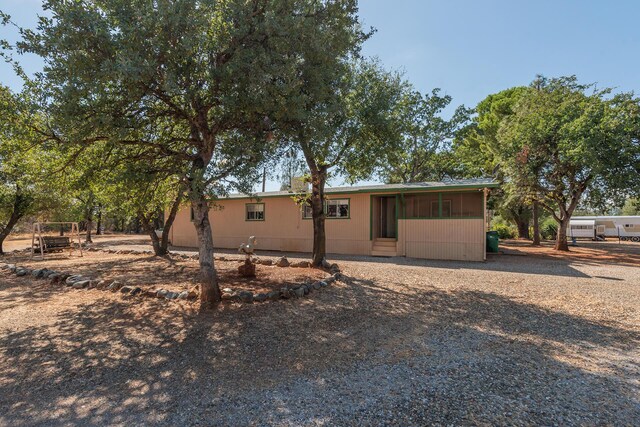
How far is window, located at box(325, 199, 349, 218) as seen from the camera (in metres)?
14.6

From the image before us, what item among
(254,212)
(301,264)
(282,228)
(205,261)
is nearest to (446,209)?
(301,264)

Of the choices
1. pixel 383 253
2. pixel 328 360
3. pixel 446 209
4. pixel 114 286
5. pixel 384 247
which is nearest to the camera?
pixel 328 360

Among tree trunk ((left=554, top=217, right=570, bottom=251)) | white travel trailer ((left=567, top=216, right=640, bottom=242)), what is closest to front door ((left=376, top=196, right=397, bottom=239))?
tree trunk ((left=554, top=217, right=570, bottom=251))

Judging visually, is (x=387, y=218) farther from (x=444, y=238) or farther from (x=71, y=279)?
(x=71, y=279)

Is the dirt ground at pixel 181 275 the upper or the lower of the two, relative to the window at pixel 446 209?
lower

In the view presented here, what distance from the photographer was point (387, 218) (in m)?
15.2

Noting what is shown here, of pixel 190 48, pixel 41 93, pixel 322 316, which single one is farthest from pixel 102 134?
pixel 322 316

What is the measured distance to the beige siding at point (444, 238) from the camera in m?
12.2

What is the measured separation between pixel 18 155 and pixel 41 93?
264 centimetres

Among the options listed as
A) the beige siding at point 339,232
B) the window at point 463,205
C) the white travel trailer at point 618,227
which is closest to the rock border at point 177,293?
the beige siding at point 339,232

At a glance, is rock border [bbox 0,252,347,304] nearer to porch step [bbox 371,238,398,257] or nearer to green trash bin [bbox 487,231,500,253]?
porch step [bbox 371,238,398,257]

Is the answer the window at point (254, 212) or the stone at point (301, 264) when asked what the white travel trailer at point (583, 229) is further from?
the stone at point (301, 264)

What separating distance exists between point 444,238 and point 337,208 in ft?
15.3

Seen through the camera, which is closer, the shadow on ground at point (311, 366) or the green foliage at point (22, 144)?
the shadow on ground at point (311, 366)
